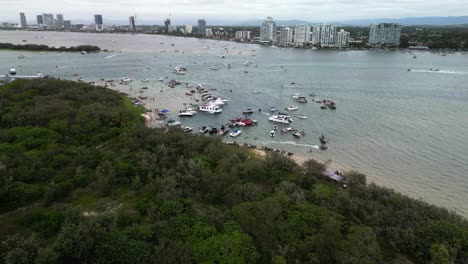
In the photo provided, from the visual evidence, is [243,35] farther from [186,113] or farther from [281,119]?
[281,119]

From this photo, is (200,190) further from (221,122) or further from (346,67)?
(346,67)

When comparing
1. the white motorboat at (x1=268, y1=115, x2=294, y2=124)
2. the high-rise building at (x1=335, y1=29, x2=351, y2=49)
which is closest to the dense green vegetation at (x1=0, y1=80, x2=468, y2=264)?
the white motorboat at (x1=268, y1=115, x2=294, y2=124)

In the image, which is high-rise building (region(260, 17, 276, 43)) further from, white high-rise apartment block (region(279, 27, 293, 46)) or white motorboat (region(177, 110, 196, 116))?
white motorboat (region(177, 110, 196, 116))

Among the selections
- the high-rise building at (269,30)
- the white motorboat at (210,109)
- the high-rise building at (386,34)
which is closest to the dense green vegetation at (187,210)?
the white motorboat at (210,109)

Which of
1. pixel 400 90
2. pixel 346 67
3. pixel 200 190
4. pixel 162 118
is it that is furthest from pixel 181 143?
pixel 346 67

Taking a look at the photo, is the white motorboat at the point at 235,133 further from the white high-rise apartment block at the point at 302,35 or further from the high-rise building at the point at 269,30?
the high-rise building at the point at 269,30

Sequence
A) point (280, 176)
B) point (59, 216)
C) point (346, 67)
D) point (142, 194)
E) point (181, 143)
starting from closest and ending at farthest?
point (59, 216)
point (142, 194)
point (280, 176)
point (181, 143)
point (346, 67)
